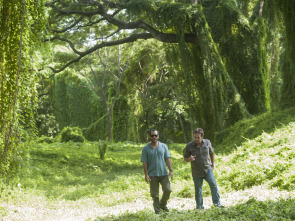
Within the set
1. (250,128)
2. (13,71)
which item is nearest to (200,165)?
(13,71)

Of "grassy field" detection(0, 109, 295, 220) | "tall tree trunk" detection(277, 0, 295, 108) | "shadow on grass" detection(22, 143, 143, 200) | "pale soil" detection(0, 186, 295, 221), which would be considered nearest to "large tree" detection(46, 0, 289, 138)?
"grassy field" detection(0, 109, 295, 220)

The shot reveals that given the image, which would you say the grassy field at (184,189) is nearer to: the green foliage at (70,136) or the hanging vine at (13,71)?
the hanging vine at (13,71)

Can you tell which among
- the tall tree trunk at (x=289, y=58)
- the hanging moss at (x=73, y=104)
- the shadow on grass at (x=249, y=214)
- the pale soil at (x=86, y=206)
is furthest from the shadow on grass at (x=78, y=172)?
the hanging moss at (x=73, y=104)

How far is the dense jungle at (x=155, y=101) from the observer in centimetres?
684

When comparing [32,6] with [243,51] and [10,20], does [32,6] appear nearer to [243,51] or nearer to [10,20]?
[10,20]

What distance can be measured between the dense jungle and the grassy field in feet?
0.12

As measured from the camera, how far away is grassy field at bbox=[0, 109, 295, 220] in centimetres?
611

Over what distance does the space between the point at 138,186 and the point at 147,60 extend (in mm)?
16648

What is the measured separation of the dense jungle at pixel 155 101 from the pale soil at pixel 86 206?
0.16 feet

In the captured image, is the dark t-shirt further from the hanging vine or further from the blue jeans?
the hanging vine

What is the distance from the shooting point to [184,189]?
384 inches

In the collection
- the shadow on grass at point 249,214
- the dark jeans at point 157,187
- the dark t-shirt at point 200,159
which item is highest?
the dark t-shirt at point 200,159

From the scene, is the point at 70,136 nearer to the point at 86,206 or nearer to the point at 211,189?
the point at 86,206

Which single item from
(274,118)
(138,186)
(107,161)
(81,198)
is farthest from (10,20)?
(107,161)
